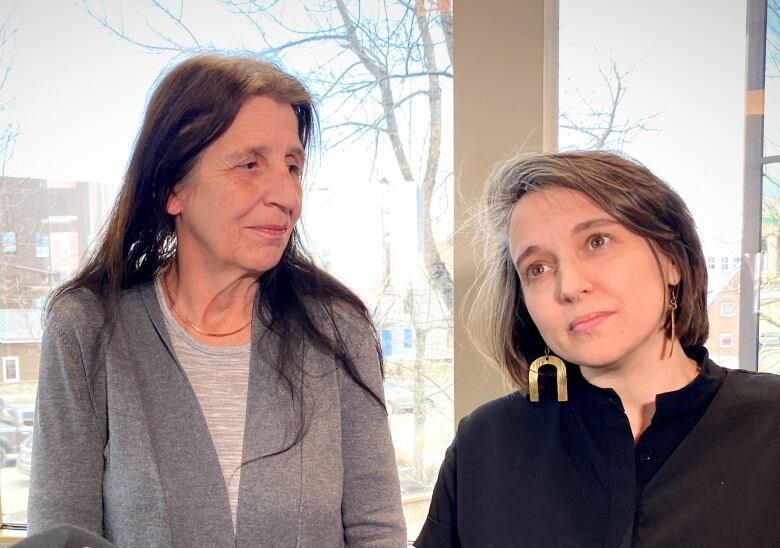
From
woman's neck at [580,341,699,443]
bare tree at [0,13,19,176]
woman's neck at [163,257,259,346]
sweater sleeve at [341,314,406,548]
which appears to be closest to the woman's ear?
woman's neck at [163,257,259,346]

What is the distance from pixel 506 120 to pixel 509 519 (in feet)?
3.00

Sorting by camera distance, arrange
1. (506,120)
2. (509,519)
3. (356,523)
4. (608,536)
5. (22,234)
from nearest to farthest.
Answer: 1. (608,536)
2. (509,519)
3. (356,523)
4. (506,120)
5. (22,234)

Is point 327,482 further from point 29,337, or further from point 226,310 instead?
point 29,337

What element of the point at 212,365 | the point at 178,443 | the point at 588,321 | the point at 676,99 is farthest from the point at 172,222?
the point at 676,99

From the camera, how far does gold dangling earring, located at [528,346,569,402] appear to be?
117cm

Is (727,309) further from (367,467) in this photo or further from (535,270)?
(367,467)

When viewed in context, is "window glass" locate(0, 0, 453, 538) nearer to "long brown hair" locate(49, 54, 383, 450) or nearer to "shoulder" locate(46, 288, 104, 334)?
"long brown hair" locate(49, 54, 383, 450)

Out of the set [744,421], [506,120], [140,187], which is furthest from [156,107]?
[744,421]

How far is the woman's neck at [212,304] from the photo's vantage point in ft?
4.23

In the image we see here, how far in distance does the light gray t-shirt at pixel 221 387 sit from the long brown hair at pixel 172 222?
81 millimetres

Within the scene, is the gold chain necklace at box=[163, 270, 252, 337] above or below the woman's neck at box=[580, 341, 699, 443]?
above

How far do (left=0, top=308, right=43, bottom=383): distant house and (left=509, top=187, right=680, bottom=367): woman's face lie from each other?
64.2 inches

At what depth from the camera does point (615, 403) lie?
1067mm

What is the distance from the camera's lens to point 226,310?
1320 millimetres
